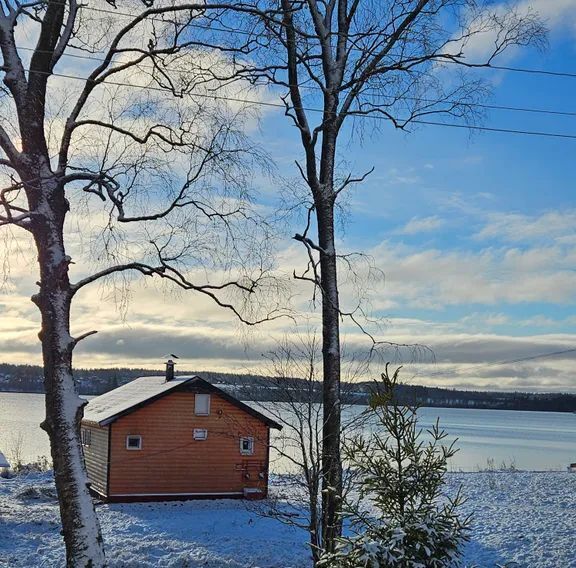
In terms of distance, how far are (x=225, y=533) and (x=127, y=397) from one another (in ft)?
29.9

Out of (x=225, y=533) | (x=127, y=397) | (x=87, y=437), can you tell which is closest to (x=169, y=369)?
(x=127, y=397)

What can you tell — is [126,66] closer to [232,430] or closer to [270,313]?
[270,313]

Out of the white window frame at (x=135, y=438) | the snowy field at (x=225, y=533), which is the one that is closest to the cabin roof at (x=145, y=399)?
the white window frame at (x=135, y=438)

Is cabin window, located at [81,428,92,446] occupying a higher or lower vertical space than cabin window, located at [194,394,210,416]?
lower

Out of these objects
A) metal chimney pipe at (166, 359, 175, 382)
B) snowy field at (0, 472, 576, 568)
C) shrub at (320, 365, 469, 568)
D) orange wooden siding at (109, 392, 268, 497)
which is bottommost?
snowy field at (0, 472, 576, 568)

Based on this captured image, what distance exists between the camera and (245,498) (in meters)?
24.5

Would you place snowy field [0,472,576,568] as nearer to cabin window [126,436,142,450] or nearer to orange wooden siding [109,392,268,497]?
orange wooden siding [109,392,268,497]

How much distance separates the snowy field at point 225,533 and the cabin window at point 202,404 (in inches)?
113

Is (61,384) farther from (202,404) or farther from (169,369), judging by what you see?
(169,369)

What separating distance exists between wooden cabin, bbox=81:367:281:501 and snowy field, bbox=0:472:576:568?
85 centimetres

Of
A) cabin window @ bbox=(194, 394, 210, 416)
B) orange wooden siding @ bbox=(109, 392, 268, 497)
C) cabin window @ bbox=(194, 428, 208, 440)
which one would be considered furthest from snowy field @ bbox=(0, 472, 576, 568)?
cabin window @ bbox=(194, 394, 210, 416)

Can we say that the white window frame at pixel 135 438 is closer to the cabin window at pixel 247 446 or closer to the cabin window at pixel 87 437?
the cabin window at pixel 87 437

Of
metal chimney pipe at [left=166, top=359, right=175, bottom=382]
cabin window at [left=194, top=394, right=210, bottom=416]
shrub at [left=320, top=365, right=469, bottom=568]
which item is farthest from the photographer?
metal chimney pipe at [left=166, top=359, right=175, bottom=382]

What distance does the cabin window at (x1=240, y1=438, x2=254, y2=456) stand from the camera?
25.0 metres
